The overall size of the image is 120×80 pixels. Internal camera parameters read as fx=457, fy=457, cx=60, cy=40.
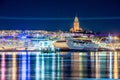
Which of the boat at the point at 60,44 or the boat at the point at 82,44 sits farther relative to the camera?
the boat at the point at 82,44

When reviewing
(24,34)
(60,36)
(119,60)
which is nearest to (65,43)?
(60,36)

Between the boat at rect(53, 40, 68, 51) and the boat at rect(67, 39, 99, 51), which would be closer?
the boat at rect(53, 40, 68, 51)

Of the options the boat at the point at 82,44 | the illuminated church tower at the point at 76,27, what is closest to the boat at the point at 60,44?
the boat at the point at 82,44

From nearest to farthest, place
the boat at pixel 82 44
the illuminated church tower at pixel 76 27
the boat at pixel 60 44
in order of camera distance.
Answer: the illuminated church tower at pixel 76 27 → the boat at pixel 60 44 → the boat at pixel 82 44

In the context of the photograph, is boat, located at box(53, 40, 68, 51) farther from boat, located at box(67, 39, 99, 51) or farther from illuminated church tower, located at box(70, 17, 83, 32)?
illuminated church tower, located at box(70, 17, 83, 32)

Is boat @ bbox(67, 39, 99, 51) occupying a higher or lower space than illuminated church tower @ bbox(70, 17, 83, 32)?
lower

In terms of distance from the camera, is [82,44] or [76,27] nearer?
[76,27]

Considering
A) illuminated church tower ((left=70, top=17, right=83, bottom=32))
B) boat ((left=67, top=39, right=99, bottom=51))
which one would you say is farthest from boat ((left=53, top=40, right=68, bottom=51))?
illuminated church tower ((left=70, top=17, right=83, bottom=32))

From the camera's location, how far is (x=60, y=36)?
7512 mm

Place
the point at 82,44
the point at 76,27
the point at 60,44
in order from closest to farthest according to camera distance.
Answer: the point at 76,27 → the point at 60,44 → the point at 82,44

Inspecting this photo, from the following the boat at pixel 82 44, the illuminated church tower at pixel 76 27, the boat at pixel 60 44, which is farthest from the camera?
the boat at pixel 82 44

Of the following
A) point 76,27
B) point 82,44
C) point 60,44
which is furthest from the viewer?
point 82,44

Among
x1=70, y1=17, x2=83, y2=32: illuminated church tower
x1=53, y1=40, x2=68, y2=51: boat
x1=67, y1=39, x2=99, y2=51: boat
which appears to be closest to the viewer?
x1=70, y1=17, x2=83, y2=32: illuminated church tower

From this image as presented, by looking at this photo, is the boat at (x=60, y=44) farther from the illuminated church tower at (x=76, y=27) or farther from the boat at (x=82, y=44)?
the illuminated church tower at (x=76, y=27)
